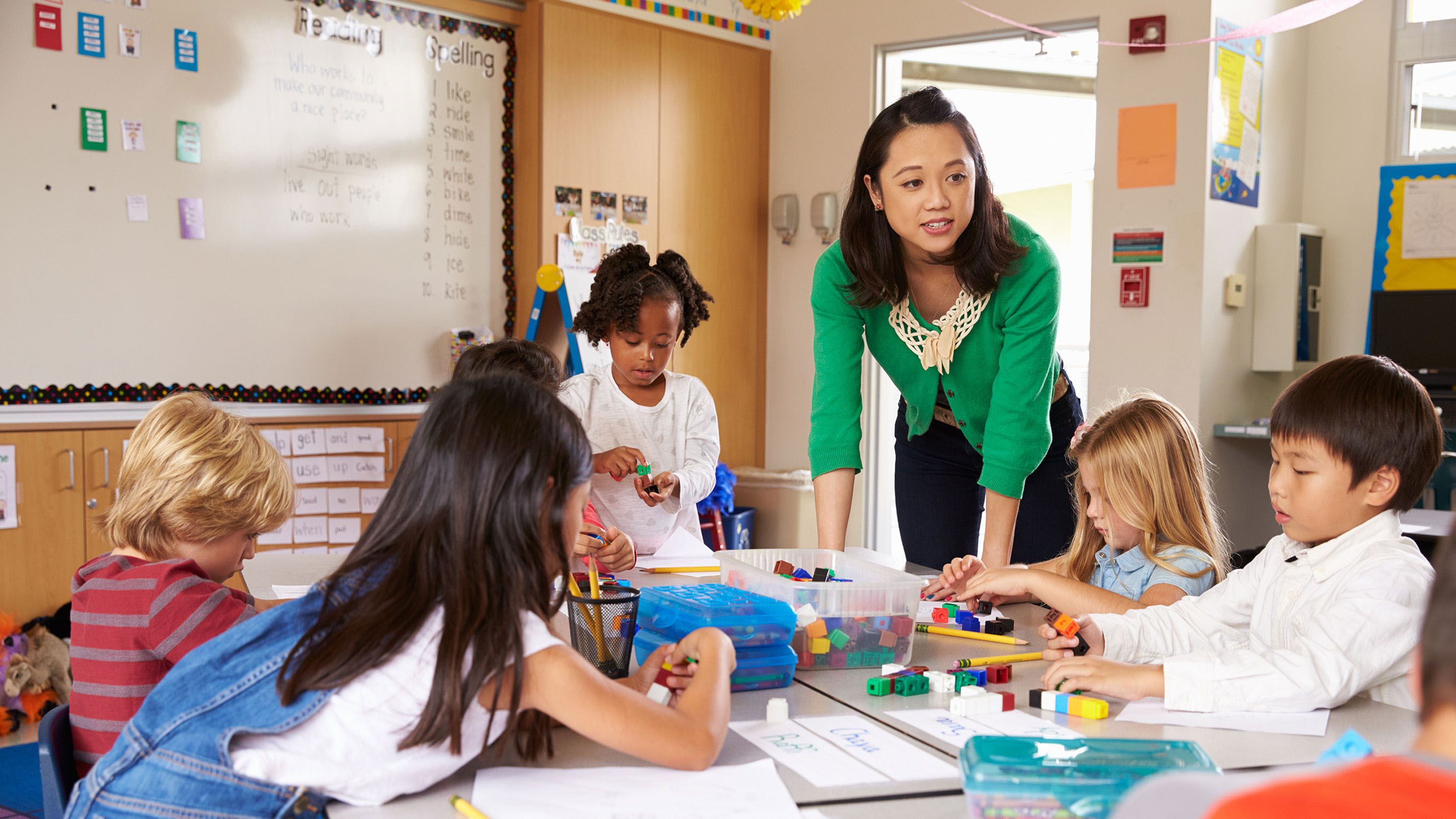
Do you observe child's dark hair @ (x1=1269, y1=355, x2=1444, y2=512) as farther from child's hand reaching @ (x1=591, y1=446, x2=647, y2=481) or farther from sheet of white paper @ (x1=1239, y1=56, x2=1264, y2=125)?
sheet of white paper @ (x1=1239, y1=56, x2=1264, y2=125)

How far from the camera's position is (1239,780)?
0.53 metres

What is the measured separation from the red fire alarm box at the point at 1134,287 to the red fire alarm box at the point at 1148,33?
0.72 metres

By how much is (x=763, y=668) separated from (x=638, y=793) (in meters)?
0.35

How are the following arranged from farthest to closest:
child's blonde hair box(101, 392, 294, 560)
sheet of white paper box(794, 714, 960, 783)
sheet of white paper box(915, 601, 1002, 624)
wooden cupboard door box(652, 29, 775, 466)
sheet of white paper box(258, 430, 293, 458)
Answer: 1. wooden cupboard door box(652, 29, 775, 466)
2. sheet of white paper box(258, 430, 293, 458)
3. sheet of white paper box(915, 601, 1002, 624)
4. child's blonde hair box(101, 392, 294, 560)
5. sheet of white paper box(794, 714, 960, 783)

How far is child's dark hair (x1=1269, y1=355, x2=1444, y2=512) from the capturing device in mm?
1326

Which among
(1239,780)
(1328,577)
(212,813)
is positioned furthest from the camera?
(1328,577)

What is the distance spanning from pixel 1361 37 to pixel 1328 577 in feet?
11.7

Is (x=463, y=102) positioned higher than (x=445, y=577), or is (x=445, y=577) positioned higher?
(x=463, y=102)

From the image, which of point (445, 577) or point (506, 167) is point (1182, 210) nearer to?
point (506, 167)

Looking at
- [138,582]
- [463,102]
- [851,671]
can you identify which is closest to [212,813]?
[138,582]

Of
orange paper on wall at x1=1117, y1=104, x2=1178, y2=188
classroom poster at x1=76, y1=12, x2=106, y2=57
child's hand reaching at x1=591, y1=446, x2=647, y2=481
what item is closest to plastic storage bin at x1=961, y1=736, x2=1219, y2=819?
child's hand reaching at x1=591, y1=446, x2=647, y2=481

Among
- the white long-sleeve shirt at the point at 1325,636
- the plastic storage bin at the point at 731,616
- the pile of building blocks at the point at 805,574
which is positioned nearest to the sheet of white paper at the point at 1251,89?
the white long-sleeve shirt at the point at 1325,636

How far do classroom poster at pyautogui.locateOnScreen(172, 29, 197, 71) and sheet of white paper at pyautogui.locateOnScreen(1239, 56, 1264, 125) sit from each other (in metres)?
3.37

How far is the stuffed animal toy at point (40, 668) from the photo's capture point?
298cm
